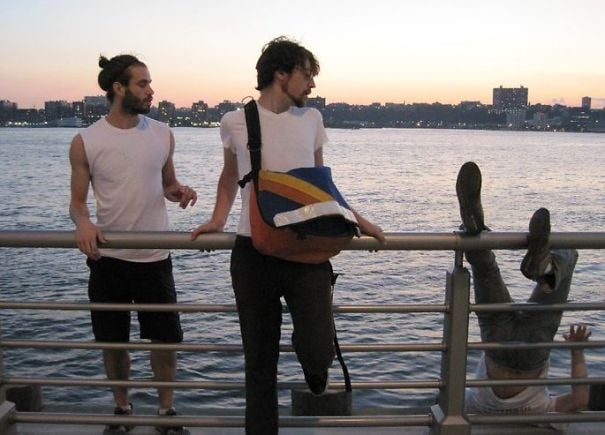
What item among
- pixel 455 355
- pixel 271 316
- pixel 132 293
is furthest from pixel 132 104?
pixel 455 355

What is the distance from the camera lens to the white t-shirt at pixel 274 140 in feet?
9.16

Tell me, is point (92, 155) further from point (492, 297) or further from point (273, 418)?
point (492, 297)

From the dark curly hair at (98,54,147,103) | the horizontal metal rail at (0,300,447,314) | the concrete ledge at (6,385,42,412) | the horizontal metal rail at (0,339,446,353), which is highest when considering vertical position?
the dark curly hair at (98,54,147,103)

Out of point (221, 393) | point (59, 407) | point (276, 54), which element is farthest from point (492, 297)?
point (221, 393)

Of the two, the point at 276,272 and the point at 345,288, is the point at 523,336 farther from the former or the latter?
the point at 345,288

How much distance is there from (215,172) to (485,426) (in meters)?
54.2

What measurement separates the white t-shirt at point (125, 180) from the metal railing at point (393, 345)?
0.42 metres

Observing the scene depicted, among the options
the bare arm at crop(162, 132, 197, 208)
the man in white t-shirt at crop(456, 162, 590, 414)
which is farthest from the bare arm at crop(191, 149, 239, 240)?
the man in white t-shirt at crop(456, 162, 590, 414)

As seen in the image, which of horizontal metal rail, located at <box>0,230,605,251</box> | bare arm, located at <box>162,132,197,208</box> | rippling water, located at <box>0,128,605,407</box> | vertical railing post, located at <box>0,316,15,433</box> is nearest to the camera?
horizontal metal rail, located at <box>0,230,605,251</box>

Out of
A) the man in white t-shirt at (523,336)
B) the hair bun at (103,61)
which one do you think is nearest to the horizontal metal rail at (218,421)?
the man in white t-shirt at (523,336)

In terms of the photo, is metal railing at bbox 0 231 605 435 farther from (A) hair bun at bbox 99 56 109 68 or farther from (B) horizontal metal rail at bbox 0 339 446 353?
(A) hair bun at bbox 99 56 109 68

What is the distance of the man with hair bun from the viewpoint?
342cm

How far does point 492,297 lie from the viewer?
366 centimetres

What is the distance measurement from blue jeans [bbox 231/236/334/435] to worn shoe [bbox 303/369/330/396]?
0.03m
